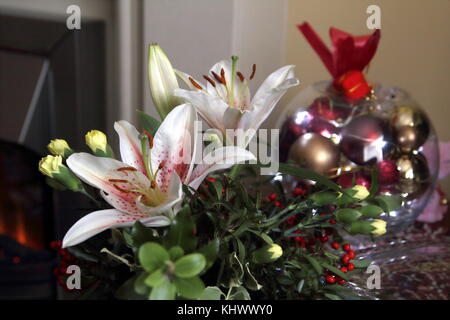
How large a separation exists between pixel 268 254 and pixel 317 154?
0.83 feet

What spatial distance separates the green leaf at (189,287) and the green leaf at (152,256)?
1 cm

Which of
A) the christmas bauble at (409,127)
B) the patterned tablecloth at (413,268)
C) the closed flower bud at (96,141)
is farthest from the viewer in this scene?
the christmas bauble at (409,127)

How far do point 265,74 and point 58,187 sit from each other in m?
0.45

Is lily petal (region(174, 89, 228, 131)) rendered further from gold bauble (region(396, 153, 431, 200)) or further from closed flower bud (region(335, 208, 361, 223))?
gold bauble (region(396, 153, 431, 200))

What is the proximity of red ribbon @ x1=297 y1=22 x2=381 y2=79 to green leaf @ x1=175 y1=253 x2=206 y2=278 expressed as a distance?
1.39 feet

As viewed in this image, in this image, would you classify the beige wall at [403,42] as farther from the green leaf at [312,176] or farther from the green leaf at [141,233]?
the green leaf at [141,233]

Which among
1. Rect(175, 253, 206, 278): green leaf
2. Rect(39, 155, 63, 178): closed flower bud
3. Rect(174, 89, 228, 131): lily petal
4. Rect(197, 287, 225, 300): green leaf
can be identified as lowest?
Rect(197, 287, 225, 300): green leaf

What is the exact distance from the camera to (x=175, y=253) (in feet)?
0.97

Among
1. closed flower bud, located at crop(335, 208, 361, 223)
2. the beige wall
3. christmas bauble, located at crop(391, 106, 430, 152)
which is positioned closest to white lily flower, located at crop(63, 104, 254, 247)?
closed flower bud, located at crop(335, 208, 361, 223)

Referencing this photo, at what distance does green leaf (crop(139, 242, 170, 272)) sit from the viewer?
0.28 metres

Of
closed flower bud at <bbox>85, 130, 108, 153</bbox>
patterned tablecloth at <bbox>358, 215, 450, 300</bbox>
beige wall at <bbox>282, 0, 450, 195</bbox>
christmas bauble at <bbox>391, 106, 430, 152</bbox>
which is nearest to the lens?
closed flower bud at <bbox>85, 130, 108, 153</bbox>

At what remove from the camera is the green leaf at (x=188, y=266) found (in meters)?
0.29

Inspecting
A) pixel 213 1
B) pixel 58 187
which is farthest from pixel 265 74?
pixel 58 187

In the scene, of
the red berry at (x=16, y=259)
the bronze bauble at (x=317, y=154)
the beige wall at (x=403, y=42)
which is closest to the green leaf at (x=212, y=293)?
the bronze bauble at (x=317, y=154)
